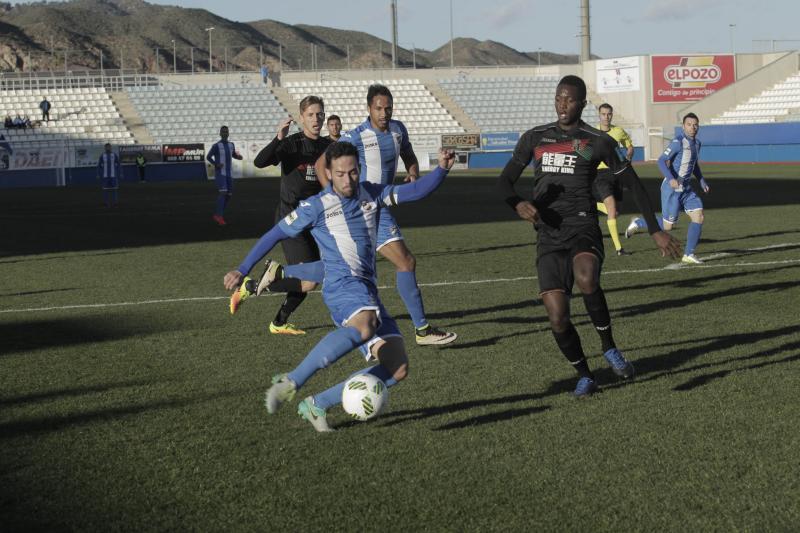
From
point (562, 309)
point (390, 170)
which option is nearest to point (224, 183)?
point (390, 170)

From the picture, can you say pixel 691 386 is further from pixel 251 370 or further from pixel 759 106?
pixel 759 106

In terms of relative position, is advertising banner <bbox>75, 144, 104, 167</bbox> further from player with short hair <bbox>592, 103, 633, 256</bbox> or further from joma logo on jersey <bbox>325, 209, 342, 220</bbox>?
joma logo on jersey <bbox>325, 209, 342, 220</bbox>

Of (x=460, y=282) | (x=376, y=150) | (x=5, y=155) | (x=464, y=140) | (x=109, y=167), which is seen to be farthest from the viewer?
(x=464, y=140)

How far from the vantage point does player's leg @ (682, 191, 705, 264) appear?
49.9 feet

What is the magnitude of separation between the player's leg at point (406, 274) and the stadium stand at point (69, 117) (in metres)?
54.1

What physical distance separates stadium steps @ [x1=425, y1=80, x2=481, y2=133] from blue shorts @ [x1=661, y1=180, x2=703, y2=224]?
177 feet

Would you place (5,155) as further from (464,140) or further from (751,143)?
(751,143)

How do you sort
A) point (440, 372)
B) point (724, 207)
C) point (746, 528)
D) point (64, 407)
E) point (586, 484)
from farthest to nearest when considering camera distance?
1. point (724, 207)
2. point (440, 372)
3. point (64, 407)
4. point (586, 484)
5. point (746, 528)

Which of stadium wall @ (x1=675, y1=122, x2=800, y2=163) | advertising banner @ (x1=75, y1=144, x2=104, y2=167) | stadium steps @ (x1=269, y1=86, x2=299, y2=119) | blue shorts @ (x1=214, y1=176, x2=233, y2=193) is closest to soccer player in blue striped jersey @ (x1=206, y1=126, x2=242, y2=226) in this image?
blue shorts @ (x1=214, y1=176, x2=233, y2=193)

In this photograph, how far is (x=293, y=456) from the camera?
6047 mm

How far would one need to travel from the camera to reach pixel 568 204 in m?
7.76

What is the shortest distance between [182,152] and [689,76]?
32.5 meters

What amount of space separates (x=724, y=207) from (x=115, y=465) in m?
22.4

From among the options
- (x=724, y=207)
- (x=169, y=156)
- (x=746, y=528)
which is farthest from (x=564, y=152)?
(x=169, y=156)
